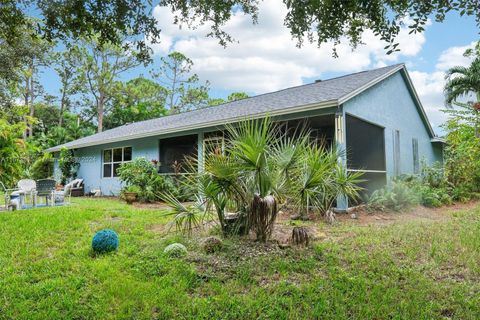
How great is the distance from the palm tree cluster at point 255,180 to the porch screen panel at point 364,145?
15.0 ft

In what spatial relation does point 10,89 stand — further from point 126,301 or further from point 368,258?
point 368,258

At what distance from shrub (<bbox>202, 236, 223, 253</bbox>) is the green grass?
140mm

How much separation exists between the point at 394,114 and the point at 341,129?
4791 mm

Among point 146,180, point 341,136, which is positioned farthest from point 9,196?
point 341,136

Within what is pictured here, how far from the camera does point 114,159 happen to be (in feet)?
54.3

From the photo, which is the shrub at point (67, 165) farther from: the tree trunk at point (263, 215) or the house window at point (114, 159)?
the tree trunk at point (263, 215)

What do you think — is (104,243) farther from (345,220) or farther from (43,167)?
(43,167)

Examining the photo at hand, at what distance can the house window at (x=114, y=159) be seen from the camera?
16094 millimetres

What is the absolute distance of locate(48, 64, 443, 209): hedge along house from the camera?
30.8 ft

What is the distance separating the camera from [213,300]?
350cm

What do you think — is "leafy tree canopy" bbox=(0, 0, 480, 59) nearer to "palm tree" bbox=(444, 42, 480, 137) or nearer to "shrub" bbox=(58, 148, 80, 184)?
"palm tree" bbox=(444, 42, 480, 137)

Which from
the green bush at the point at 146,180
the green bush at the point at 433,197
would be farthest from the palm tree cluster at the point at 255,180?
the green bush at the point at 433,197

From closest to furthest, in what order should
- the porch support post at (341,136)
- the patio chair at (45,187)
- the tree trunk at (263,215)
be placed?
the tree trunk at (263,215)
the porch support post at (341,136)
the patio chair at (45,187)

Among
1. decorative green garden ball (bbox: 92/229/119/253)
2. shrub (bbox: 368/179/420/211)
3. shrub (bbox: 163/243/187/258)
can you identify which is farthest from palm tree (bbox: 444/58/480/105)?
decorative green garden ball (bbox: 92/229/119/253)
